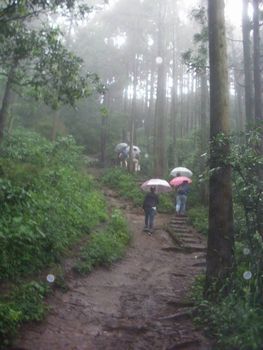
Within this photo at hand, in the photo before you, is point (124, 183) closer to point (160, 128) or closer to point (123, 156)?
point (160, 128)

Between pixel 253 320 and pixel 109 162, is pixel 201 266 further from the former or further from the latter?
pixel 109 162

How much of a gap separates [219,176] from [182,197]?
10.5 metres

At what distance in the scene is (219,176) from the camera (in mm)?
7676

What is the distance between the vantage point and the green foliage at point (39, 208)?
763 cm

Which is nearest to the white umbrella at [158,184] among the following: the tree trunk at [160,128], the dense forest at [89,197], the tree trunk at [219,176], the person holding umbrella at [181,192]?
the person holding umbrella at [181,192]

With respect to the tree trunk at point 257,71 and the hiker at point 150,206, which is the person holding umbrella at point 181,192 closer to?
the hiker at point 150,206

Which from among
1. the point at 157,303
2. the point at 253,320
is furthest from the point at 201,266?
the point at 253,320

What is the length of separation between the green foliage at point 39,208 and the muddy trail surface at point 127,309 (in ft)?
2.93

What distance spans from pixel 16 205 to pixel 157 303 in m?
3.55

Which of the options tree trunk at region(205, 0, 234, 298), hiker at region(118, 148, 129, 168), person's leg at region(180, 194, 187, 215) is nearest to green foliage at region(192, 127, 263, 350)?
tree trunk at region(205, 0, 234, 298)

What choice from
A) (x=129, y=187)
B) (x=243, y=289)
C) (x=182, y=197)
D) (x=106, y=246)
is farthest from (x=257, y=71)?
(x=243, y=289)

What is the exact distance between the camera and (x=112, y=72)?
32312 millimetres

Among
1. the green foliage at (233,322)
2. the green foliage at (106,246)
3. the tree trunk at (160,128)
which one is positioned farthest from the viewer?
the tree trunk at (160,128)

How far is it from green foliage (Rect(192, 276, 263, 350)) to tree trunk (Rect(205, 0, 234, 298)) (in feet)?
2.06
